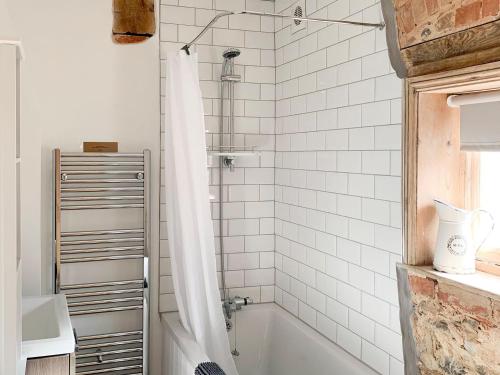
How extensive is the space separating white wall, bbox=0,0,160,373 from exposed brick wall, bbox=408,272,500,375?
174 centimetres

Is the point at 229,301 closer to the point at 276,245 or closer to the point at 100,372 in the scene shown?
the point at 276,245

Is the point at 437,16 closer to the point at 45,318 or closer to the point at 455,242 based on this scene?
the point at 455,242

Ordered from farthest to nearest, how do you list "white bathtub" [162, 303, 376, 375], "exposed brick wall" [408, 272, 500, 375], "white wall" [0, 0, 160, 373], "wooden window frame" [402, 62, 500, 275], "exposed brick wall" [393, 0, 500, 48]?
1. "white wall" [0, 0, 160, 373]
2. "white bathtub" [162, 303, 376, 375]
3. "wooden window frame" [402, 62, 500, 275]
4. "exposed brick wall" [408, 272, 500, 375]
5. "exposed brick wall" [393, 0, 500, 48]

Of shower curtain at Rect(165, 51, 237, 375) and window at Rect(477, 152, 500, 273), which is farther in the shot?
shower curtain at Rect(165, 51, 237, 375)

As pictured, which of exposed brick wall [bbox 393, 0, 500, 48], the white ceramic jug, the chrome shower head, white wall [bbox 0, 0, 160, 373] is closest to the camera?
exposed brick wall [bbox 393, 0, 500, 48]

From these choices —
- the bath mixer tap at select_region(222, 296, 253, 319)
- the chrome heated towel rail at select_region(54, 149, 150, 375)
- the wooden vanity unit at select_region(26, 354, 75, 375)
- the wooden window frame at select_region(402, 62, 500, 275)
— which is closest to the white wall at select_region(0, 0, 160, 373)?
the chrome heated towel rail at select_region(54, 149, 150, 375)

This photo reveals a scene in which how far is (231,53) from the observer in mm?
3244

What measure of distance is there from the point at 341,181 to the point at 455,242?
2.77 feet

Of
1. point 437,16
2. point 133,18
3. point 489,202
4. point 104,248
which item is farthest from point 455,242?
point 104,248

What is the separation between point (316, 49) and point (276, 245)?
1284mm

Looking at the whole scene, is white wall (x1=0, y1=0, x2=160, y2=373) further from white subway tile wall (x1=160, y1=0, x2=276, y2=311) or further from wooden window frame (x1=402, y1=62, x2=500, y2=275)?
wooden window frame (x1=402, y1=62, x2=500, y2=275)

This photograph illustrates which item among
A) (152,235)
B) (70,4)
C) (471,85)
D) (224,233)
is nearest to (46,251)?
(152,235)

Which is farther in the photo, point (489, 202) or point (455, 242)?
point (489, 202)

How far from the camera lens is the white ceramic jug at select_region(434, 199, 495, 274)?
204cm
